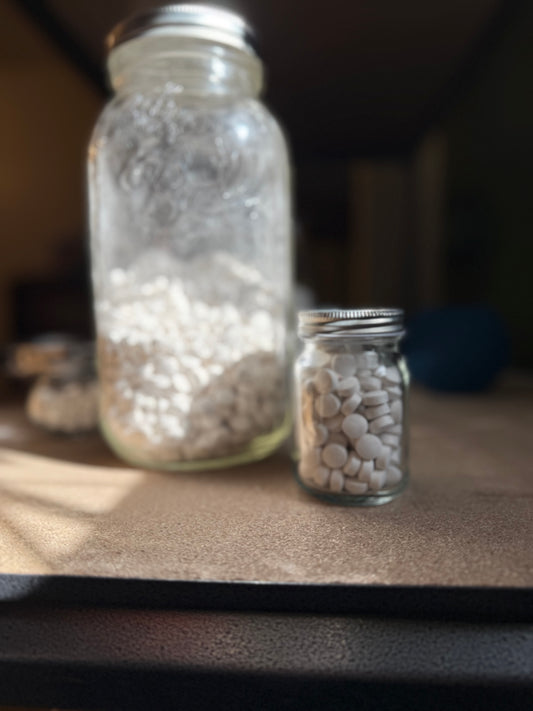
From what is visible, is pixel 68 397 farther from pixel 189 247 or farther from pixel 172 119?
pixel 172 119

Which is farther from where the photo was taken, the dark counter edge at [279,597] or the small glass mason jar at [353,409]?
the small glass mason jar at [353,409]

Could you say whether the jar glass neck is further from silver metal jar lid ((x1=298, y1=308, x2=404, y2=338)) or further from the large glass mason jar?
silver metal jar lid ((x1=298, y1=308, x2=404, y2=338))

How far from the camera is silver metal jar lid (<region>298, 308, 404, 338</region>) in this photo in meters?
0.42

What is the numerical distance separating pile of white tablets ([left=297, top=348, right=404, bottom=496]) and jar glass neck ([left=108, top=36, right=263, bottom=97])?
0.37 metres

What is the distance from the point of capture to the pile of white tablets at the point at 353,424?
1.37ft

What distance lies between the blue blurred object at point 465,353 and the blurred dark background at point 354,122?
0.88 ft

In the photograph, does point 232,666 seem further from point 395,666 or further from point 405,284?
point 405,284

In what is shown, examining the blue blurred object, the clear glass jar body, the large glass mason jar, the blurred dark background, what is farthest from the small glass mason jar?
the blurred dark background

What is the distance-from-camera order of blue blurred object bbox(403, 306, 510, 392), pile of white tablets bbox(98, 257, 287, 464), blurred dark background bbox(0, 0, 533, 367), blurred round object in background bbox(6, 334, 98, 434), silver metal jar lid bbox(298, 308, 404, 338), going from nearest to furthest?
silver metal jar lid bbox(298, 308, 404, 338) → pile of white tablets bbox(98, 257, 287, 464) → blurred round object in background bbox(6, 334, 98, 434) → blue blurred object bbox(403, 306, 510, 392) → blurred dark background bbox(0, 0, 533, 367)

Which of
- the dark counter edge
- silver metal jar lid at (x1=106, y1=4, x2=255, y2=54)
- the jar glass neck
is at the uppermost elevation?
silver metal jar lid at (x1=106, y1=4, x2=255, y2=54)

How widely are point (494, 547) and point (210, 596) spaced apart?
21 centimetres

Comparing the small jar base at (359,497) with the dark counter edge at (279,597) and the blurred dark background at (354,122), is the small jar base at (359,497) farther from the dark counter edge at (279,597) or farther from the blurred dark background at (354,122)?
the blurred dark background at (354,122)

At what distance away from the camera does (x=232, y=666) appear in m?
0.30

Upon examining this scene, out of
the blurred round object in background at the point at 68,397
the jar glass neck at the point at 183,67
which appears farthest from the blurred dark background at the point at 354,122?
the blurred round object in background at the point at 68,397
